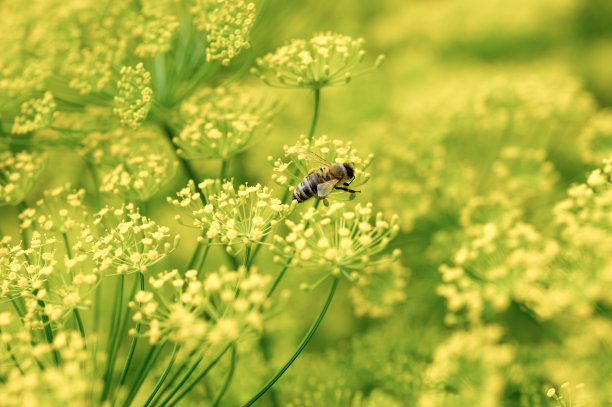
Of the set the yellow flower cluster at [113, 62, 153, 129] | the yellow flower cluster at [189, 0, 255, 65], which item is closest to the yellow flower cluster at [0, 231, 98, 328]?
the yellow flower cluster at [113, 62, 153, 129]

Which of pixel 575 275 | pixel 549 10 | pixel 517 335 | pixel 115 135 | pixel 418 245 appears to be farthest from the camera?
pixel 549 10

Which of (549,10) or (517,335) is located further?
(549,10)

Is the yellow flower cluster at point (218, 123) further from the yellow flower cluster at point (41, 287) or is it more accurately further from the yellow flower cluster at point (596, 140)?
the yellow flower cluster at point (596, 140)

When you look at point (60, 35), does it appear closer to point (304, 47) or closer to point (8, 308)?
point (304, 47)

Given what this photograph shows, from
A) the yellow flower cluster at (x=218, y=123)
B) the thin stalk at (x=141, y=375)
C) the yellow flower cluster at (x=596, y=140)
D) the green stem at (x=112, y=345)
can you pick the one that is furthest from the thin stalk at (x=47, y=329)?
A: the yellow flower cluster at (x=596, y=140)

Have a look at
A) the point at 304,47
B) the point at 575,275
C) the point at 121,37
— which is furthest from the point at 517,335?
the point at 121,37

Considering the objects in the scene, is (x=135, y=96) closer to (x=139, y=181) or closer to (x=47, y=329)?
(x=139, y=181)

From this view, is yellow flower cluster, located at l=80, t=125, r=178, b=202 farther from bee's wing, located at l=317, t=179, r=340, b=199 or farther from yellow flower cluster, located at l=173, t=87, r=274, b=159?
bee's wing, located at l=317, t=179, r=340, b=199
